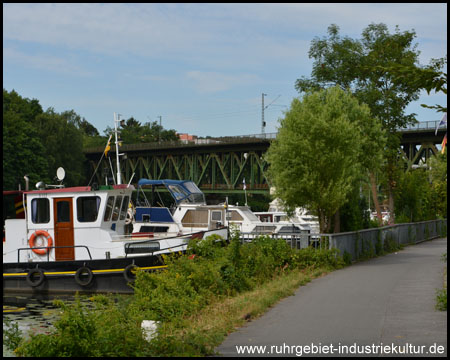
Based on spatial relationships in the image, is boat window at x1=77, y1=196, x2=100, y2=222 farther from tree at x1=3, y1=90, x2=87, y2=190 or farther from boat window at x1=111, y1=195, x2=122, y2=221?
tree at x1=3, y1=90, x2=87, y2=190

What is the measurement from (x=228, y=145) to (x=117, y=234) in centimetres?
8234

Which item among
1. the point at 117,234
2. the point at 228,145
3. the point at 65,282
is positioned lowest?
the point at 65,282

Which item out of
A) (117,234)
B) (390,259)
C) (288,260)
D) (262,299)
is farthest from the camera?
(390,259)

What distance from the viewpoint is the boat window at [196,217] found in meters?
32.9

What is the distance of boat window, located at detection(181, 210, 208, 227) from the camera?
32.9m

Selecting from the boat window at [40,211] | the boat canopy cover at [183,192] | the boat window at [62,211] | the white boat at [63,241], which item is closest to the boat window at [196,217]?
the boat canopy cover at [183,192]

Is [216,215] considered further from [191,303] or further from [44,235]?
[191,303]

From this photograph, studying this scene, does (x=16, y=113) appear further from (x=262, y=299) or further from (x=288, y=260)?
(x=262, y=299)

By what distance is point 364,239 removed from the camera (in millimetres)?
28359

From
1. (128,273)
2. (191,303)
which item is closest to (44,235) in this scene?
(128,273)

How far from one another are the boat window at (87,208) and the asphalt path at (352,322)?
901cm

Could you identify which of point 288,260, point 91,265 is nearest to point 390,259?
point 288,260

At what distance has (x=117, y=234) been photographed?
25.7 meters

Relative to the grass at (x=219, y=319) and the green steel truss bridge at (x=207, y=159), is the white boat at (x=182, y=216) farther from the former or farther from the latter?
the green steel truss bridge at (x=207, y=159)
